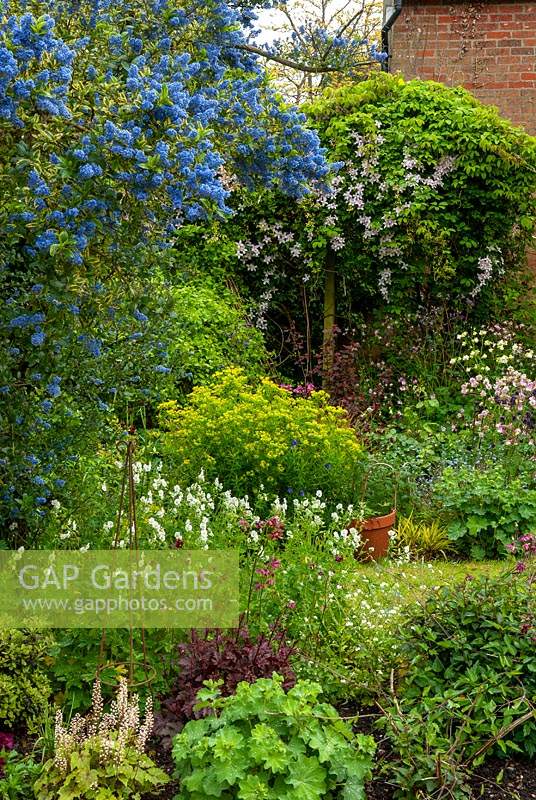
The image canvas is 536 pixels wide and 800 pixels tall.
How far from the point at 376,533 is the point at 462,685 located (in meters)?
2.27

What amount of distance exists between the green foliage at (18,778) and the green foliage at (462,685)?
1.19 meters

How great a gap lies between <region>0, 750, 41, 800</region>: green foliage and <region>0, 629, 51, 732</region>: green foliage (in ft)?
0.64

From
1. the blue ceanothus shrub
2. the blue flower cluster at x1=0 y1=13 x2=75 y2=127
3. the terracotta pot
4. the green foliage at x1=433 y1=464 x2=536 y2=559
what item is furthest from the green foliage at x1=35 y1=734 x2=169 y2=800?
the green foliage at x1=433 y1=464 x2=536 y2=559

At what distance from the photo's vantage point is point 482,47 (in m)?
9.52

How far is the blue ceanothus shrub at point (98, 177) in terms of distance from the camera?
10.5 feet

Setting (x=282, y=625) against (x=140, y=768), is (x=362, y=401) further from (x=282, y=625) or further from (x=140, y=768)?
(x=140, y=768)

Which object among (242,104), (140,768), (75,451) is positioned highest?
(242,104)

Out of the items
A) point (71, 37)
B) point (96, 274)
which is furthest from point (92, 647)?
point (71, 37)

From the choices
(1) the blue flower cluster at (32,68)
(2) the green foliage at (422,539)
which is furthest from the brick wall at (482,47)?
(1) the blue flower cluster at (32,68)

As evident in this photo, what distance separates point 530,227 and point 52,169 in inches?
251

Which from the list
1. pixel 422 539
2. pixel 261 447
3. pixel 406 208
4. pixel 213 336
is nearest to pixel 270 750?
pixel 261 447

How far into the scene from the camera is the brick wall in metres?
9.48

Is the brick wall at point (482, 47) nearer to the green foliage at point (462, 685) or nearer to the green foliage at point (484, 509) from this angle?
the green foliage at point (484, 509)

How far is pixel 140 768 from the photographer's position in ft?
9.24
